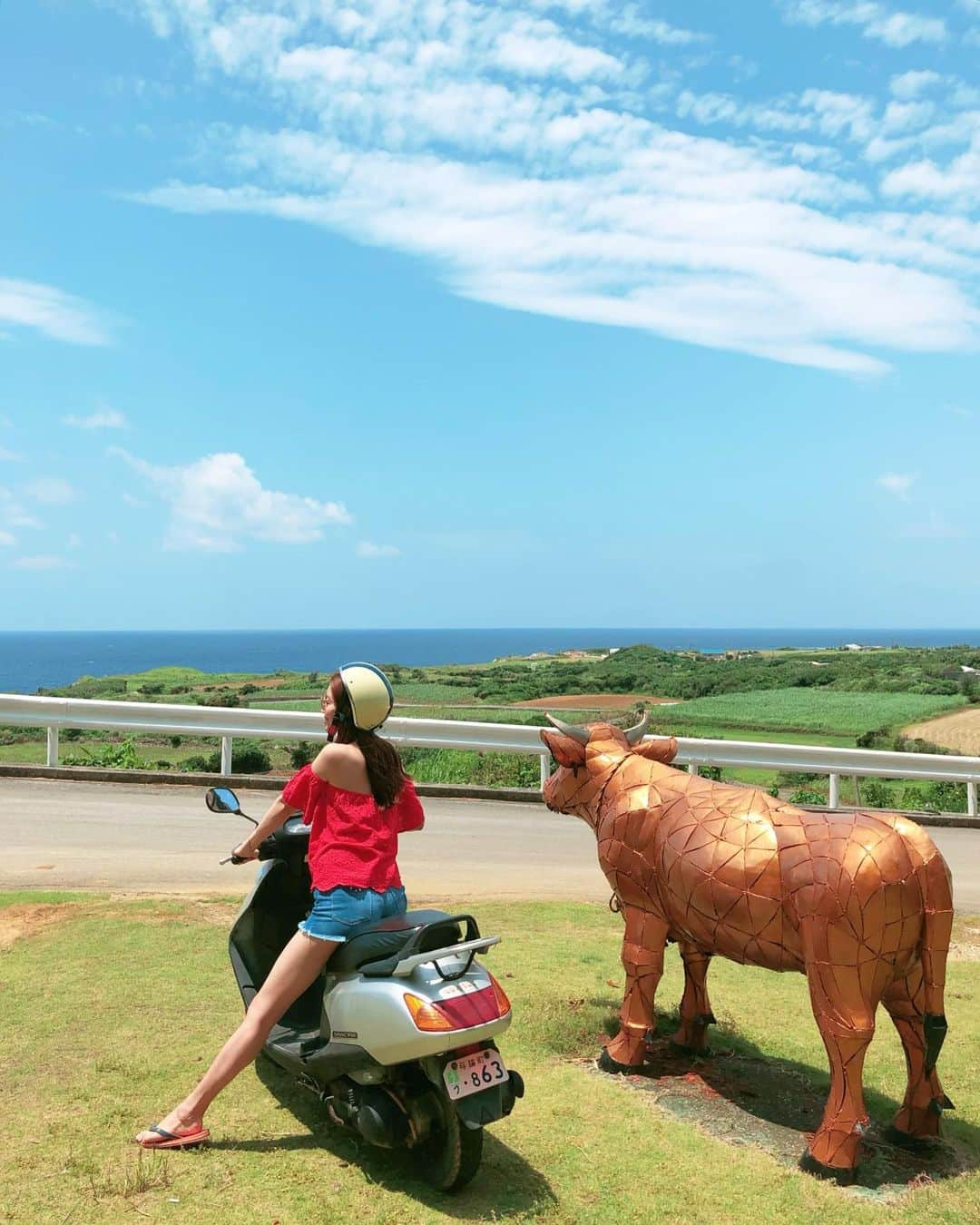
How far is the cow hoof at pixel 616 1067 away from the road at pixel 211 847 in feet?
10.9

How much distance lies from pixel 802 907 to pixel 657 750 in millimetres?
1558

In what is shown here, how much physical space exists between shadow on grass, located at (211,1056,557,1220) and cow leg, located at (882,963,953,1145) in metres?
1.78

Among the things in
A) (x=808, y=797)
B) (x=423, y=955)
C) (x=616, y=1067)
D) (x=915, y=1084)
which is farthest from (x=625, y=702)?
(x=423, y=955)

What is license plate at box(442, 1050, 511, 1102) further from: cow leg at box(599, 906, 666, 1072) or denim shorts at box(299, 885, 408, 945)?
cow leg at box(599, 906, 666, 1072)

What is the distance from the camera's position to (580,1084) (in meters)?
5.27

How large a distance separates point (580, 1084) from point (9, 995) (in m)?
3.13

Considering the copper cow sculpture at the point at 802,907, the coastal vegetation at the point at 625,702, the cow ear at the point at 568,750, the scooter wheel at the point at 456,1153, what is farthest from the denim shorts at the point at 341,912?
the coastal vegetation at the point at 625,702

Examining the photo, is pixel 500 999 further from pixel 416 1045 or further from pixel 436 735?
pixel 436 735

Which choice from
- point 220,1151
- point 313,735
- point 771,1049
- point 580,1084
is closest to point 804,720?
point 313,735

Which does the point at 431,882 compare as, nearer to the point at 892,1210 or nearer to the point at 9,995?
the point at 9,995

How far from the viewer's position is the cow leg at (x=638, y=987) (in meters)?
5.43

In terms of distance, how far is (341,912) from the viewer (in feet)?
14.2

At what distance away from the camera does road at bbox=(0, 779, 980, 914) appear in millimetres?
9086

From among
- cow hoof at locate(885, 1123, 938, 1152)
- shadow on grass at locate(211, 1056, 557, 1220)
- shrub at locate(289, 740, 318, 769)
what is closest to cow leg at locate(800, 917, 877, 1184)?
cow hoof at locate(885, 1123, 938, 1152)
